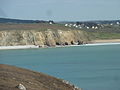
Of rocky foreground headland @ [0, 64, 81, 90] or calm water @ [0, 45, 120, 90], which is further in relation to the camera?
calm water @ [0, 45, 120, 90]

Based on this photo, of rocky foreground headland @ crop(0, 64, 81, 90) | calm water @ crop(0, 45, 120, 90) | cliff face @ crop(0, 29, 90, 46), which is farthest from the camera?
cliff face @ crop(0, 29, 90, 46)

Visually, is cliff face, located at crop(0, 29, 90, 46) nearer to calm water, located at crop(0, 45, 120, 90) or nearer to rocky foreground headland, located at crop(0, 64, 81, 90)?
calm water, located at crop(0, 45, 120, 90)

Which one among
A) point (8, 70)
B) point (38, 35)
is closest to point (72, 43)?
point (38, 35)

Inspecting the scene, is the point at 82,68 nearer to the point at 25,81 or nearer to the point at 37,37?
the point at 25,81

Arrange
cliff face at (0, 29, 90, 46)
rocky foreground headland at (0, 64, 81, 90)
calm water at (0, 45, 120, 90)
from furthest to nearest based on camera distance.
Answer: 1. cliff face at (0, 29, 90, 46)
2. calm water at (0, 45, 120, 90)
3. rocky foreground headland at (0, 64, 81, 90)

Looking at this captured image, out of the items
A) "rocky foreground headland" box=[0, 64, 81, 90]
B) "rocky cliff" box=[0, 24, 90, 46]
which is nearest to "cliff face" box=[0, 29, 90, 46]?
"rocky cliff" box=[0, 24, 90, 46]

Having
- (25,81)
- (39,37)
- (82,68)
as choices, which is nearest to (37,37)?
(39,37)

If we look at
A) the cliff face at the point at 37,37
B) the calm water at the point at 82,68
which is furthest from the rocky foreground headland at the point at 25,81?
the cliff face at the point at 37,37

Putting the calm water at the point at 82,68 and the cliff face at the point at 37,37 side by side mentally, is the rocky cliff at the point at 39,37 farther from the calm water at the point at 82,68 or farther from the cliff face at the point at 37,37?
the calm water at the point at 82,68
